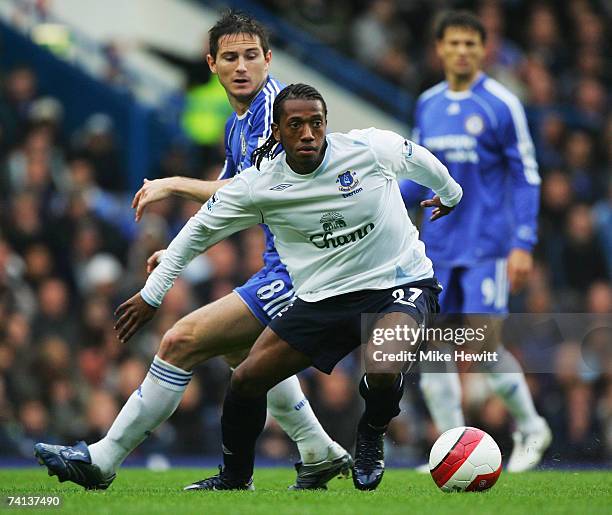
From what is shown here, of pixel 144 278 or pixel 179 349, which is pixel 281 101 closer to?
pixel 179 349

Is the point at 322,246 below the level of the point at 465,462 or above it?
above

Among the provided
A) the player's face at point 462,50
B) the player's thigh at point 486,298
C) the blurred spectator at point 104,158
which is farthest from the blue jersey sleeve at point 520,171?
the blurred spectator at point 104,158

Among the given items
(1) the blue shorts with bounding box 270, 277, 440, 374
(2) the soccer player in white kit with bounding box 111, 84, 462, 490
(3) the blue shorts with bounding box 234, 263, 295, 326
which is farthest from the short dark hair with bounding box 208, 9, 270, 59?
(1) the blue shorts with bounding box 270, 277, 440, 374

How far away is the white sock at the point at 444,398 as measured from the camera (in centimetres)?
885

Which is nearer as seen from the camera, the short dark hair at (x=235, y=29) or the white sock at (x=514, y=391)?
the short dark hair at (x=235, y=29)

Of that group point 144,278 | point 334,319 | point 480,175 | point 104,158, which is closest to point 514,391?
point 480,175

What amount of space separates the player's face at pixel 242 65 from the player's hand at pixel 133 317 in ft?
4.69

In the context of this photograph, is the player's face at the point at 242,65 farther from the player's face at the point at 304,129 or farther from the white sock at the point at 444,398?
the white sock at the point at 444,398

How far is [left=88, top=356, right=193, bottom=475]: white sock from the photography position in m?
6.82

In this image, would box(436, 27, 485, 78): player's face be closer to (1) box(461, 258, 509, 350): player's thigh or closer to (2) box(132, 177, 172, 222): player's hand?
(1) box(461, 258, 509, 350): player's thigh

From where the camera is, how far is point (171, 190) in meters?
6.96

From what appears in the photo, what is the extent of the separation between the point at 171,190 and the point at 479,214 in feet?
9.02

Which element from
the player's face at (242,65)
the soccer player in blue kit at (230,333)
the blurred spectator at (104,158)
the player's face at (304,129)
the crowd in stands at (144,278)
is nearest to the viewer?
the player's face at (304,129)

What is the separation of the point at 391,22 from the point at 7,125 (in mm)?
5552
